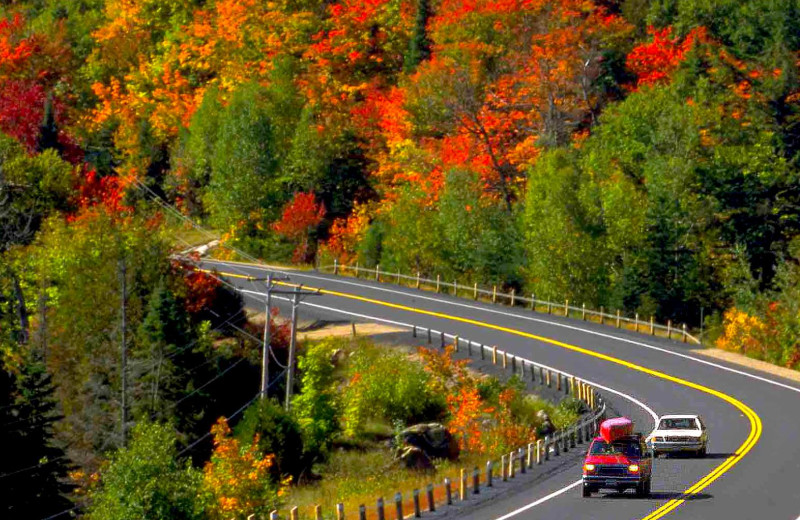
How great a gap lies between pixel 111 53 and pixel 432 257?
1902 inches

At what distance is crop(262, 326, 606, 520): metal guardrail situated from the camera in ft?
117

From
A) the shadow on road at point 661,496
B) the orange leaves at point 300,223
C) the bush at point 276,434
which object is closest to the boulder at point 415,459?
the bush at point 276,434

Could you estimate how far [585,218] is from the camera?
82.8 meters

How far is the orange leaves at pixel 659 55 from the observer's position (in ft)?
314

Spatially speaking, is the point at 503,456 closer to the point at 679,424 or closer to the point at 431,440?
the point at 679,424

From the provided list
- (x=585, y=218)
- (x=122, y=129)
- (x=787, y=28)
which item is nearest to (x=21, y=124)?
(x=122, y=129)

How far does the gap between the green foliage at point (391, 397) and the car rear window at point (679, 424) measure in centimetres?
1944

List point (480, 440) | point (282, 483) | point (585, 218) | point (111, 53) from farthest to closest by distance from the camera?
point (111, 53), point (585, 218), point (480, 440), point (282, 483)

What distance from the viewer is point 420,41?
107 metres

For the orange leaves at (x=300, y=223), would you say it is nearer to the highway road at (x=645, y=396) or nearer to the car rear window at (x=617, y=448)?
the highway road at (x=645, y=396)

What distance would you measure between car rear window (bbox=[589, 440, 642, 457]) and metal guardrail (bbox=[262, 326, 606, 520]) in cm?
332

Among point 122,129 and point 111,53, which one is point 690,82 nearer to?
point 122,129

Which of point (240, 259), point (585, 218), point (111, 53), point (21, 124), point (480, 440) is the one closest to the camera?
point (480, 440)

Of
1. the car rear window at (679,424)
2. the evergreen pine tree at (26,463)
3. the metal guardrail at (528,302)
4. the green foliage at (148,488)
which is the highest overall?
the car rear window at (679,424)
